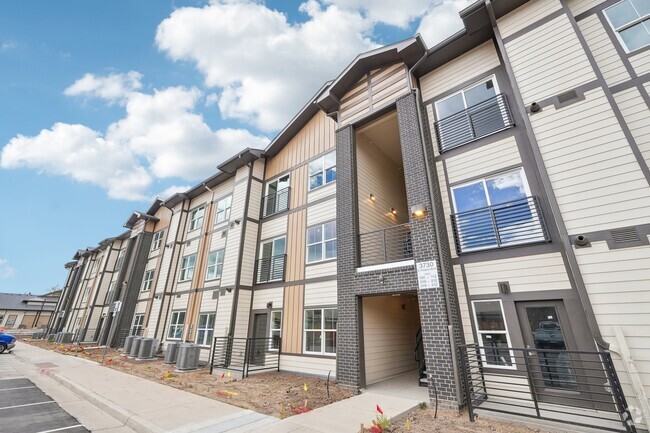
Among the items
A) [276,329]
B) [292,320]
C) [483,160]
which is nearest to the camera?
[483,160]

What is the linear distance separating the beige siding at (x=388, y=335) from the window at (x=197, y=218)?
14720mm

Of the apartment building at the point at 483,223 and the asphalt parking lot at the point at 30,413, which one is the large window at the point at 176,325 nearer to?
the apartment building at the point at 483,223

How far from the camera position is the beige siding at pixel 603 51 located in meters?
6.37

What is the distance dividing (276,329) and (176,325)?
29.4 ft

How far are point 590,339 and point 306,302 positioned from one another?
27.8 ft

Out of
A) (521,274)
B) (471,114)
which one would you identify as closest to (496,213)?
(521,274)

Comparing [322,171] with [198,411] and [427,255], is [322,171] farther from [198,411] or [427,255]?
[198,411]

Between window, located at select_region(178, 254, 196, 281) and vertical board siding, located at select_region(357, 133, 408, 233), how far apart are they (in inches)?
521

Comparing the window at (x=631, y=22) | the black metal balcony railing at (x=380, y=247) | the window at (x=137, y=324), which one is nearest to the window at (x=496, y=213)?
the black metal balcony railing at (x=380, y=247)

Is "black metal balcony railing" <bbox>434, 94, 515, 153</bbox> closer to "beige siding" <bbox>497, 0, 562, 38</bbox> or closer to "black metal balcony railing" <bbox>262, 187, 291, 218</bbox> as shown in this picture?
"beige siding" <bbox>497, 0, 562, 38</bbox>

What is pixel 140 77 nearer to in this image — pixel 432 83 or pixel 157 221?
pixel 157 221

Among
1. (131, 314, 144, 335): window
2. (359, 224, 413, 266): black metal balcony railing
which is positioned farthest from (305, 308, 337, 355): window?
(131, 314, 144, 335): window

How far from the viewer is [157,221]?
2394 cm

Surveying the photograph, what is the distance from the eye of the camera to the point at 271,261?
1328 centimetres
